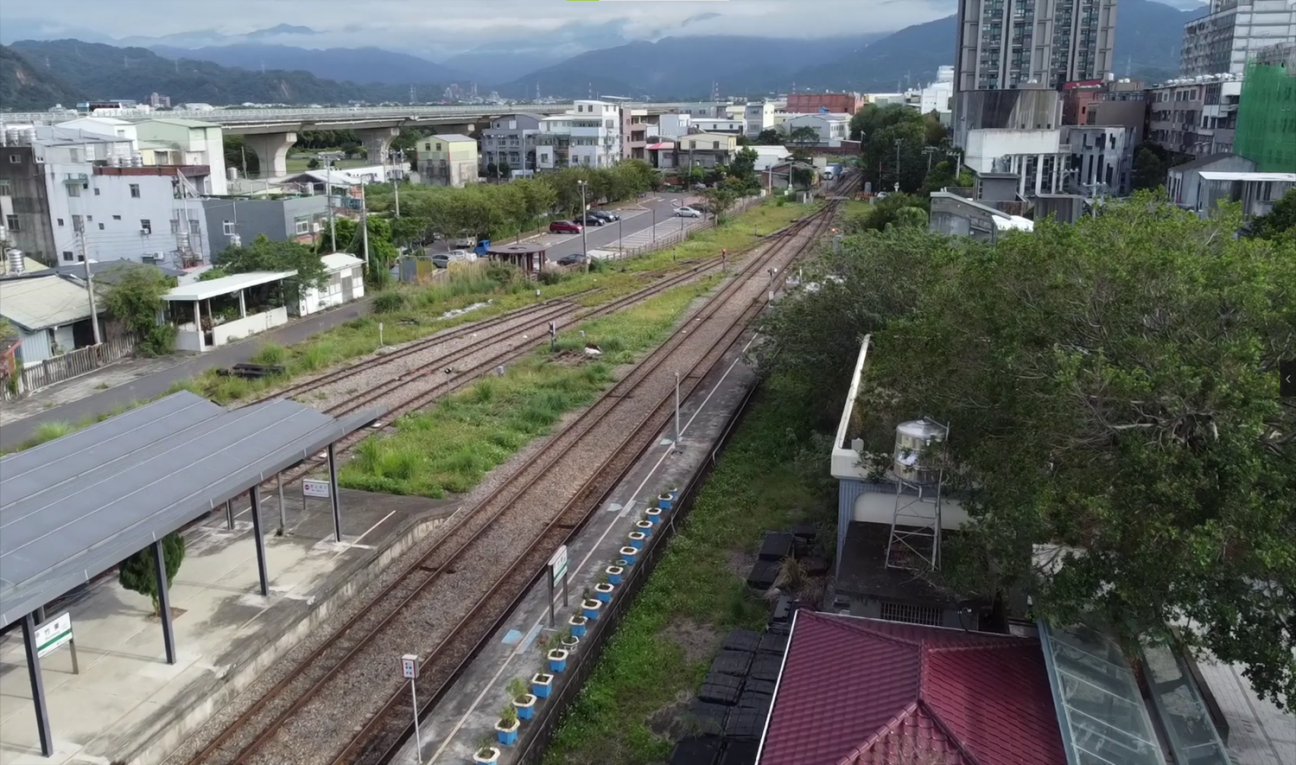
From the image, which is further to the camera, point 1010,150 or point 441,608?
point 1010,150

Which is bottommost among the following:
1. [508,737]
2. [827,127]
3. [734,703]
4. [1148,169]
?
[734,703]

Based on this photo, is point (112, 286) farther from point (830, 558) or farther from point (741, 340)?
point (830, 558)

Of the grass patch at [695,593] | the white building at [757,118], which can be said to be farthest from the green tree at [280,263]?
the white building at [757,118]

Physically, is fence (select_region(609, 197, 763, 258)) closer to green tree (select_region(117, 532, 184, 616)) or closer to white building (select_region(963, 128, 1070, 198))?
white building (select_region(963, 128, 1070, 198))

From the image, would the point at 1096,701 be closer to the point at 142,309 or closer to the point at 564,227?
the point at 142,309

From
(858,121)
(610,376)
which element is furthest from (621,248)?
(858,121)

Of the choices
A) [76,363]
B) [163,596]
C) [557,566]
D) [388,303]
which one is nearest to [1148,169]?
[388,303]
